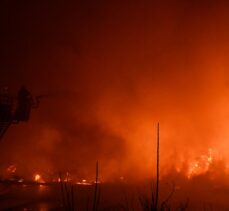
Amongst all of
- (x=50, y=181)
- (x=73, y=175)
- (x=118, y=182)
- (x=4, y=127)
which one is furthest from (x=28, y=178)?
(x=4, y=127)

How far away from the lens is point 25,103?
2572cm

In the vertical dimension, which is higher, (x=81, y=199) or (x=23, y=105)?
(x=23, y=105)

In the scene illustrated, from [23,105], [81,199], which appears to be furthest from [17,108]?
[81,199]

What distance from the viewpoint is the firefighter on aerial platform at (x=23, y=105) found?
25500 millimetres

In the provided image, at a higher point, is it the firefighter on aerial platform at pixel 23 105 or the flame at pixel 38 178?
the flame at pixel 38 178

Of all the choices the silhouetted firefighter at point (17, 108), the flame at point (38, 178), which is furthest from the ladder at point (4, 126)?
the flame at point (38, 178)

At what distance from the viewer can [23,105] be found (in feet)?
84.3

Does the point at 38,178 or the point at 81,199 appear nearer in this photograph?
the point at 81,199

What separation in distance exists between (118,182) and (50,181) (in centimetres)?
4158

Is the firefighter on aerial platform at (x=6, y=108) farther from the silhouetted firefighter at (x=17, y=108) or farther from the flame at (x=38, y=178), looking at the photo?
the flame at (x=38, y=178)

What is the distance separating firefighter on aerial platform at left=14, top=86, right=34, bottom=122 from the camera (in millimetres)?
25500

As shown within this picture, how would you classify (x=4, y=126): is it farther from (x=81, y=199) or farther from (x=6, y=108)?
(x=81, y=199)

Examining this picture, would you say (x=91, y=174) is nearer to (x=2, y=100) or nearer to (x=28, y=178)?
(x=28, y=178)

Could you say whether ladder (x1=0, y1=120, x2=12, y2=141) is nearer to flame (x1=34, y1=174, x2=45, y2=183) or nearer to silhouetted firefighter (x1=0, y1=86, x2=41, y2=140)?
silhouetted firefighter (x1=0, y1=86, x2=41, y2=140)
